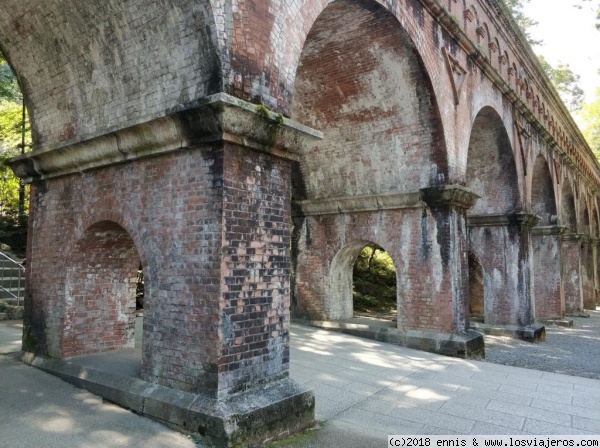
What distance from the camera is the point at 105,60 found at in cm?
538

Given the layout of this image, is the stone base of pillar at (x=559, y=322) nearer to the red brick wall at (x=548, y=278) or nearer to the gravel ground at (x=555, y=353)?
the red brick wall at (x=548, y=278)

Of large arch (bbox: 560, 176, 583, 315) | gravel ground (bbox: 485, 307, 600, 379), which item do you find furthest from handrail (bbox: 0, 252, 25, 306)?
large arch (bbox: 560, 176, 583, 315)

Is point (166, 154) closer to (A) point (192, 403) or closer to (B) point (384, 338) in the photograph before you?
(A) point (192, 403)

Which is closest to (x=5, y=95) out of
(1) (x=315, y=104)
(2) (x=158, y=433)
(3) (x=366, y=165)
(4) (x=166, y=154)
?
A: (1) (x=315, y=104)

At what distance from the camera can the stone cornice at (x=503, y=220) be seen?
13352mm

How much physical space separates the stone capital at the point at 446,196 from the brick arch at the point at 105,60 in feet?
19.2

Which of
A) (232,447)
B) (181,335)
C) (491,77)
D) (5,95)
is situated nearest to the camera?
(232,447)

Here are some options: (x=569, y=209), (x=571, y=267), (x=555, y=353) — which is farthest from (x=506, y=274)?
(x=569, y=209)

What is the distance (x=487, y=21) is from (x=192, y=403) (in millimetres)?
13074

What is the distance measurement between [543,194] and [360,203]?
37.9ft

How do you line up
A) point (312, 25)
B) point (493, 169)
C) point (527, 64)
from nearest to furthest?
point (312, 25) < point (493, 169) < point (527, 64)

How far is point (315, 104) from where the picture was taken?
10297mm

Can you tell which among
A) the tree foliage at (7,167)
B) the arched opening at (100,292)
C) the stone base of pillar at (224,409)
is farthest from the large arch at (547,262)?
the tree foliage at (7,167)

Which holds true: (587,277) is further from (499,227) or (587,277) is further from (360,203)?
(360,203)
